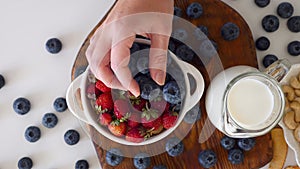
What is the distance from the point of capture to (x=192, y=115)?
960 millimetres

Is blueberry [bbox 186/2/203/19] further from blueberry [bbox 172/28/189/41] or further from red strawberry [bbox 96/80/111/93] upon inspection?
red strawberry [bbox 96/80/111/93]

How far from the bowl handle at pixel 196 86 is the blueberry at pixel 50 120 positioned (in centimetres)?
29

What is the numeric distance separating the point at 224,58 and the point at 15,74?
0.42m

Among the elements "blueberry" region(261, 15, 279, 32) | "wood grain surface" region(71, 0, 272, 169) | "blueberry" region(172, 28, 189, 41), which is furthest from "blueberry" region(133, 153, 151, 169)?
"blueberry" region(261, 15, 279, 32)

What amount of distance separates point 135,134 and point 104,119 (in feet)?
0.20

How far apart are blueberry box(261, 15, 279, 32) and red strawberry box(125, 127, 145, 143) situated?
36cm

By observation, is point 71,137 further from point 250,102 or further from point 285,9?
point 285,9

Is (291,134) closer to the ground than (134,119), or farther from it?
closer to the ground

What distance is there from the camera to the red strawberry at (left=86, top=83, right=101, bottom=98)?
89 centimetres

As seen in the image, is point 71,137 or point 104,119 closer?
point 104,119

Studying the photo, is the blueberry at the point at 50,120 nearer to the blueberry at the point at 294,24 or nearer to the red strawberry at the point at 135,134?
the red strawberry at the point at 135,134

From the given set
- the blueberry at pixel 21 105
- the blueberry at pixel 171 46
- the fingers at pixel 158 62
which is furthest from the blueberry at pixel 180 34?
the blueberry at pixel 21 105

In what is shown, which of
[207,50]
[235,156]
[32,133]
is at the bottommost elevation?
[235,156]

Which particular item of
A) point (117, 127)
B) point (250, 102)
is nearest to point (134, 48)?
point (117, 127)
